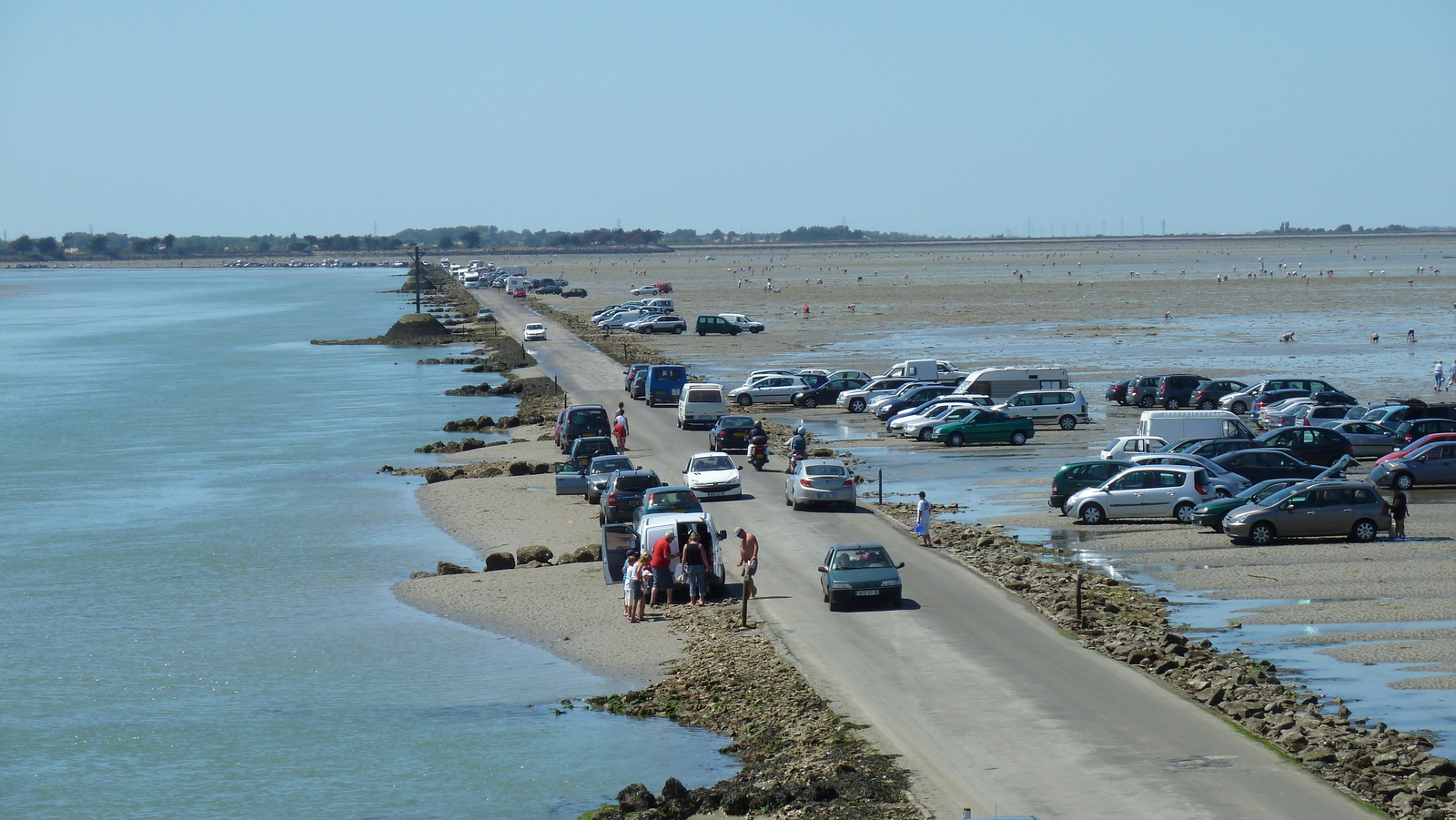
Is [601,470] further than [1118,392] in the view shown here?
No

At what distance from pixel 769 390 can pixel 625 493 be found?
28.6 m

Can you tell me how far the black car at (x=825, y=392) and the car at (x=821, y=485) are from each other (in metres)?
26.8

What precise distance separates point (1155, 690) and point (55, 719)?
64.0ft

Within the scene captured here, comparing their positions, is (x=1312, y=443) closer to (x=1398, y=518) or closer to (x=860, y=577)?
(x=1398, y=518)

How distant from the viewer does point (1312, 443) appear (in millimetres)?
43719

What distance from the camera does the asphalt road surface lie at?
1752 centimetres

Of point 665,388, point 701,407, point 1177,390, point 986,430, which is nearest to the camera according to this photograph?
point 986,430

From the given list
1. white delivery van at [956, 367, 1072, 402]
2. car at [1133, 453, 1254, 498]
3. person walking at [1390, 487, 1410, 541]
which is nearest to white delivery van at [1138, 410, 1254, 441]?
car at [1133, 453, 1254, 498]

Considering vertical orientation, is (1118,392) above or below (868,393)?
A: above

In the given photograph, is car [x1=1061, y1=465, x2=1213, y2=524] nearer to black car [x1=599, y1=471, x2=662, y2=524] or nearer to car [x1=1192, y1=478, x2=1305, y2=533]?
car [x1=1192, y1=478, x2=1305, y2=533]

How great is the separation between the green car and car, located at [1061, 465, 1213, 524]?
14.9 meters

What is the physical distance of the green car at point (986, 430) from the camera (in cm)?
5253

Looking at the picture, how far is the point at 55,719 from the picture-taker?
26.6 m

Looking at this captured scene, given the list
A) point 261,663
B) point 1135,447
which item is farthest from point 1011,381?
point 261,663
